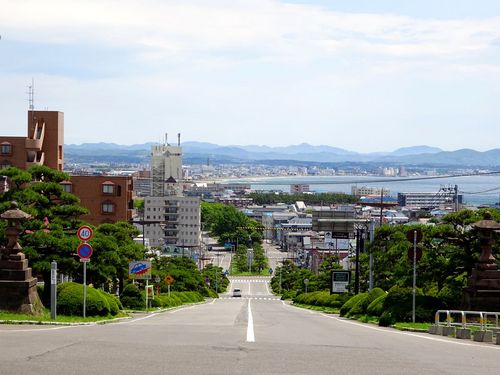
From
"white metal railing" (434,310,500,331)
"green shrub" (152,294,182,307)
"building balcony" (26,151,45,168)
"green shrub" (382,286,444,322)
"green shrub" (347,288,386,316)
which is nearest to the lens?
"white metal railing" (434,310,500,331)

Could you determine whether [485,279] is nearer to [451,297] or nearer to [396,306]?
[451,297]

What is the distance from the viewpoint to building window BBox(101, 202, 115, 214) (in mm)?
87812

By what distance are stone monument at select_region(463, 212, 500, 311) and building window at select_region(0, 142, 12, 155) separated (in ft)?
238

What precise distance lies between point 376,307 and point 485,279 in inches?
335

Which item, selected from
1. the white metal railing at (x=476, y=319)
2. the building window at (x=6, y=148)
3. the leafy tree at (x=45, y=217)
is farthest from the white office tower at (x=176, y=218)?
the white metal railing at (x=476, y=319)

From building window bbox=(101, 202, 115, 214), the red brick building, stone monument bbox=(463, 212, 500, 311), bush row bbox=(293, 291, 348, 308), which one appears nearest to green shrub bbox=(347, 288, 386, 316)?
stone monument bbox=(463, 212, 500, 311)

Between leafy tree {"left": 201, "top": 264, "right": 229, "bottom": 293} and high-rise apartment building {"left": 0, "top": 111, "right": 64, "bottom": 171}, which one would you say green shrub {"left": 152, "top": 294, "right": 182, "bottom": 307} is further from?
leafy tree {"left": 201, "top": 264, "right": 229, "bottom": 293}

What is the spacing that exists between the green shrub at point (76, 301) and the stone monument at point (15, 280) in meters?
1.83

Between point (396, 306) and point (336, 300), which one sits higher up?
point (396, 306)

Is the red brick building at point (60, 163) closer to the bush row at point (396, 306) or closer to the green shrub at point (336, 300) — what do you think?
the green shrub at point (336, 300)

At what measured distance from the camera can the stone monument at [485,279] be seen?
86.1 ft

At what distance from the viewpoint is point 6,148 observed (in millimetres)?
91625

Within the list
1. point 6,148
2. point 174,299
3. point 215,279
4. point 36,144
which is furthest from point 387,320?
point 215,279

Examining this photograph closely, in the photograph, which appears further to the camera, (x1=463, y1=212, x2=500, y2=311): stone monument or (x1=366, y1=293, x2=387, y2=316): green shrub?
(x1=366, y1=293, x2=387, y2=316): green shrub
